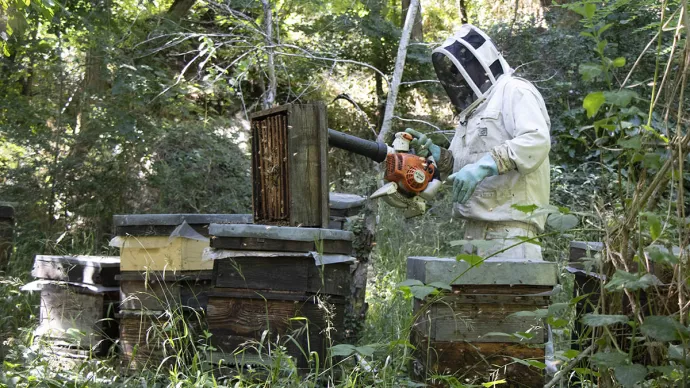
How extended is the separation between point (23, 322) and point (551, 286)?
12.2 feet

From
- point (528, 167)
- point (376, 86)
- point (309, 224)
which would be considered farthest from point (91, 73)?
point (528, 167)

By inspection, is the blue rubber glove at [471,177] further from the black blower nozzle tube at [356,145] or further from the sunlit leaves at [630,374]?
the sunlit leaves at [630,374]

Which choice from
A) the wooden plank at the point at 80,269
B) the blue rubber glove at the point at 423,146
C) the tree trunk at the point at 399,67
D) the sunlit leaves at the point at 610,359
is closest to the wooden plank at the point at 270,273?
the blue rubber glove at the point at 423,146

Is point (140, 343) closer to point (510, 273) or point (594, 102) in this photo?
point (510, 273)

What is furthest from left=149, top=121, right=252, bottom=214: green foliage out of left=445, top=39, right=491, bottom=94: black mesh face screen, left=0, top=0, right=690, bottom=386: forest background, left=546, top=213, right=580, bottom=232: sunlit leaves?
left=546, top=213, right=580, bottom=232: sunlit leaves

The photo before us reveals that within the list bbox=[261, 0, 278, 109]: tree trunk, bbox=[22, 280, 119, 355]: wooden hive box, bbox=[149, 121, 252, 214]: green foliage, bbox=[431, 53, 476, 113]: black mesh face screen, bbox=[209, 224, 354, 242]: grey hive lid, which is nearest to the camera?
bbox=[209, 224, 354, 242]: grey hive lid

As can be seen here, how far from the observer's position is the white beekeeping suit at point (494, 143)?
339 cm

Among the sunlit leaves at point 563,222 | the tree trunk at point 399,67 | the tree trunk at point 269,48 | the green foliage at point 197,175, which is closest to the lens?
the sunlit leaves at point 563,222

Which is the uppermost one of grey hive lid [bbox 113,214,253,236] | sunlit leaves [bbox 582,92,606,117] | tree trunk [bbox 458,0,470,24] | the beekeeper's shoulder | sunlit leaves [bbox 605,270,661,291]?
tree trunk [bbox 458,0,470,24]

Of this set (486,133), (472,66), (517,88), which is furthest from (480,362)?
(472,66)

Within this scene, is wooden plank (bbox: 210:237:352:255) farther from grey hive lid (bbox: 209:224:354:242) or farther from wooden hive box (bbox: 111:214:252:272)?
wooden hive box (bbox: 111:214:252:272)

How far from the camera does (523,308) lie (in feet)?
9.40

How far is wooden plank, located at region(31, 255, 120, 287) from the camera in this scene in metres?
4.23

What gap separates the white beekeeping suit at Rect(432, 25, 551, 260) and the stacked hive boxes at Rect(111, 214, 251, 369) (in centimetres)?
Result: 145
